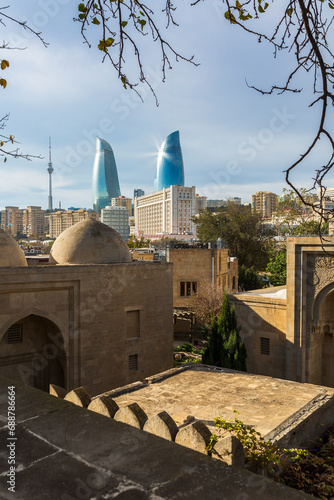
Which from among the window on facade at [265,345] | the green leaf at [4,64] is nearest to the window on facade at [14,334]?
the window on facade at [265,345]

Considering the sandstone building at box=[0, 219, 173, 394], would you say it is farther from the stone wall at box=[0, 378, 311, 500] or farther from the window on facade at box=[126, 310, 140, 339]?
the stone wall at box=[0, 378, 311, 500]

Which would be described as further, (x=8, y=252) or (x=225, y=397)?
(x=8, y=252)

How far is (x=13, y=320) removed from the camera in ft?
37.0

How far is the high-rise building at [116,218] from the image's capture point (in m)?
119

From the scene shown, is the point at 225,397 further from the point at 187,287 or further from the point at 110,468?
the point at 187,287

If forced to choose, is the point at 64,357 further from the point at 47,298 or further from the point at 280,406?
the point at 280,406

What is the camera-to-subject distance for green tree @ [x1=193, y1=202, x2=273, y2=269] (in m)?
35.8

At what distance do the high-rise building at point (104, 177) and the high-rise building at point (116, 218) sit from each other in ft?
96.7

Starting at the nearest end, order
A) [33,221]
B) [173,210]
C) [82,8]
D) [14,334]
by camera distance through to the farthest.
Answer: [82,8]
[14,334]
[173,210]
[33,221]

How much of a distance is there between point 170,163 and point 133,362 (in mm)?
112412

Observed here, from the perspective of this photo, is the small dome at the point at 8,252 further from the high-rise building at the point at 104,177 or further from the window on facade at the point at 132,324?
the high-rise building at the point at 104,177

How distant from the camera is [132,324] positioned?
13.9m

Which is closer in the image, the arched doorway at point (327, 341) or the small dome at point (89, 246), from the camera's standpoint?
the arched doorway at point (327, 341)

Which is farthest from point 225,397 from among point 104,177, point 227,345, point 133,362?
point 104,177
